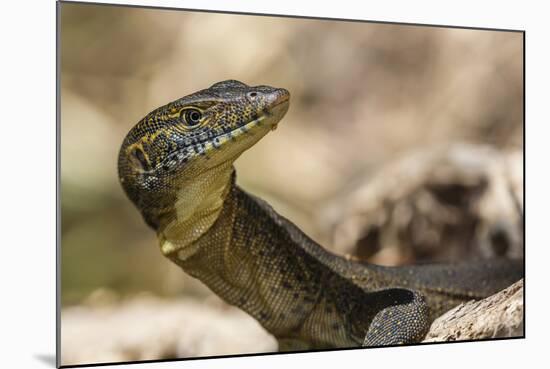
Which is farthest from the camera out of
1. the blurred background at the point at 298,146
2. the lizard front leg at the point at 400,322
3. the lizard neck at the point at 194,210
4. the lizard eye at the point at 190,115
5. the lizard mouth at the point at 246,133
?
the blurred background at the point at 298,146

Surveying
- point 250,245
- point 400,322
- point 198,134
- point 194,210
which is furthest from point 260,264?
point 198,134

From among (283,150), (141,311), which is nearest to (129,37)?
(283,150)

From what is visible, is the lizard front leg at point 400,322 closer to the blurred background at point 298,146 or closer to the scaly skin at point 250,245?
the scaly skin at point 250,245

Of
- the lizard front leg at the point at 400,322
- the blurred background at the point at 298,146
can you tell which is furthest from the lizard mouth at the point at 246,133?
the lizard front leg at the point at 400,322

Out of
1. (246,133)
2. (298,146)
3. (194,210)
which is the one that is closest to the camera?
(246,133)

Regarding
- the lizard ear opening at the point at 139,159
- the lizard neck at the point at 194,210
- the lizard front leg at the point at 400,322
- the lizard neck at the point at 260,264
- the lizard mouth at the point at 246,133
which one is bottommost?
the lizard front leg at the point at 400,322

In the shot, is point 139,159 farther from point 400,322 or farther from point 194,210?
point 400,322

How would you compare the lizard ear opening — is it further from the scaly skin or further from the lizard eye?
the lizard eye
